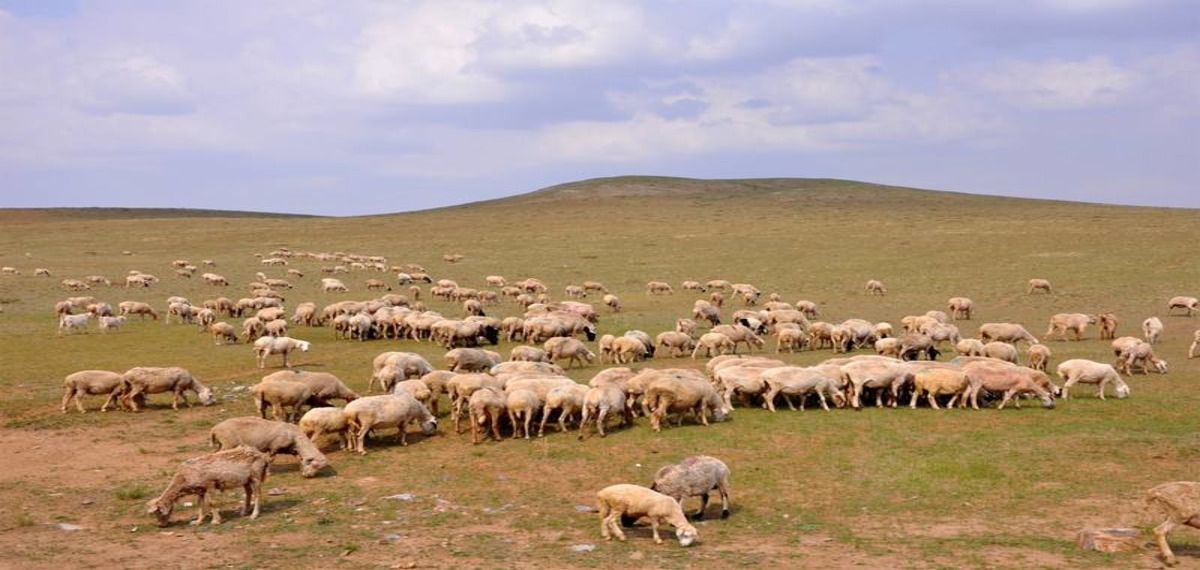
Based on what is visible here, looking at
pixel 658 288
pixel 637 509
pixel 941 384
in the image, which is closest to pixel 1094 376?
pixel 941 384

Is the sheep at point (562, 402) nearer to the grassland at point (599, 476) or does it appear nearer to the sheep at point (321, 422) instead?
the grassland at point (599, 476)

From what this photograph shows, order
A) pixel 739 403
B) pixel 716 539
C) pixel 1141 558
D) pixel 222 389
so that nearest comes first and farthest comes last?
pixel 1141 558, pixel 716 539, pixel 739 403, pixel 222 389

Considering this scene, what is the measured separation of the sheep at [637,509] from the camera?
13.1 meters

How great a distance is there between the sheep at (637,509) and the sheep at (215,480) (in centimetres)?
528

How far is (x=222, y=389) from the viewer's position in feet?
79.3

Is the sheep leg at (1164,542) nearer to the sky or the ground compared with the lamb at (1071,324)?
nearer to the ground

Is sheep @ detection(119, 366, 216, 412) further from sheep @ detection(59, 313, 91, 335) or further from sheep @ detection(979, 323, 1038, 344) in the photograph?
sheep @ detection(979, 323, 1038, 344)

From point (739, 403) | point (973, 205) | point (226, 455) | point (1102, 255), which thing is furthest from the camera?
point (973, 205)

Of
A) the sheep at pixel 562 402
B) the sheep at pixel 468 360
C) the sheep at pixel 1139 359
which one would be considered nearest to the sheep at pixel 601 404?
the sheep at pixel 562 402

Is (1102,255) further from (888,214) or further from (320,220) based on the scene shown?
(320,220)

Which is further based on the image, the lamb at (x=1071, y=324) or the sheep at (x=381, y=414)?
the lamb at (x=1071, y=324)

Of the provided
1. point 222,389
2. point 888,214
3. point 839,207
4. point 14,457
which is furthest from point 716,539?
point 839,207

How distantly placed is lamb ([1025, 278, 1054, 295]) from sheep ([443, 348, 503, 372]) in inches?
1185

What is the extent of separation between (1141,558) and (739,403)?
10076 millimetres
